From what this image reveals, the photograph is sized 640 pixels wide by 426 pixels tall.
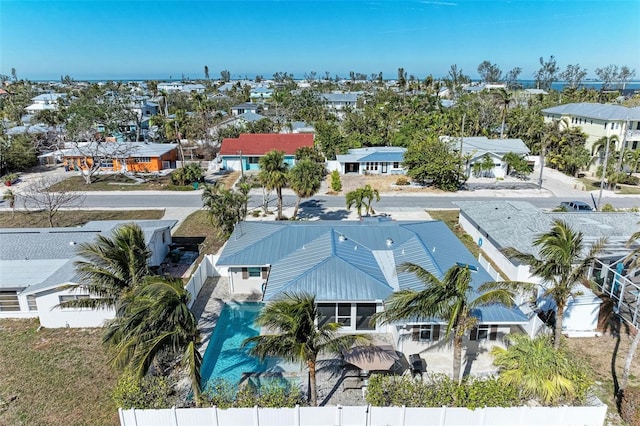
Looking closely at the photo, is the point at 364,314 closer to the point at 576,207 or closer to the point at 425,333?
the point at 425,333

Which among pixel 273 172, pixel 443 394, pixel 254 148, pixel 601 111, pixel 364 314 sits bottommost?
pixel 364 314

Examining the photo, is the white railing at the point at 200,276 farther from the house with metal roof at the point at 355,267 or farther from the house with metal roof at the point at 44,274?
the house with metal roof at the point at 44,274

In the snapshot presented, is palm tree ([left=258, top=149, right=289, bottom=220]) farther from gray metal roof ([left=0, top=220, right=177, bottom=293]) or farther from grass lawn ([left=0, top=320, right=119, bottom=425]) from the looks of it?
grass lawn ([left=0, top=320, right=119, bottom=425])

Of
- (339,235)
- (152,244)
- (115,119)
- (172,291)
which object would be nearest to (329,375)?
(172,291)

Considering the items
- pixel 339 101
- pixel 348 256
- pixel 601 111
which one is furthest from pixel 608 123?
pixel 339 101

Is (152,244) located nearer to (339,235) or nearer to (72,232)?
(72,232)

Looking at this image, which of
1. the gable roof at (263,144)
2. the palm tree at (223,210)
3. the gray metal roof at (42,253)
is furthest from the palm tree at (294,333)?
the gable roof at (263,144)

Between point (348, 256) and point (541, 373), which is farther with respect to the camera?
point (348, 256)
